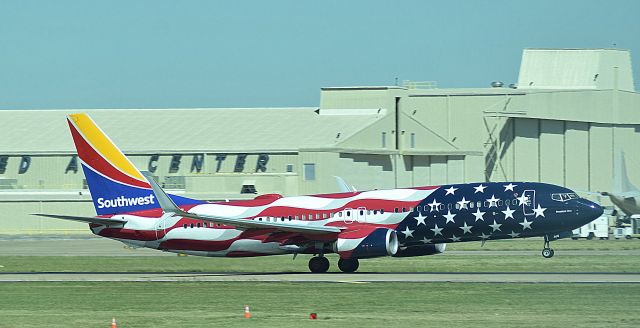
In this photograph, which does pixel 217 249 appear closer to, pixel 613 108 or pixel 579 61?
pixel 613 108

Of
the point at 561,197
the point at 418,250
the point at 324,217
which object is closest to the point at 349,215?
the point at 324,217

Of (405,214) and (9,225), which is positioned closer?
(405,214)

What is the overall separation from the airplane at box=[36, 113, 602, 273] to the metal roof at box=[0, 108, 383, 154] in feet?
189

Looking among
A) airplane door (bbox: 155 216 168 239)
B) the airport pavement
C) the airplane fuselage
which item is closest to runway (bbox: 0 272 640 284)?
the airplane fuselage

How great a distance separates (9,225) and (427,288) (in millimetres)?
76240

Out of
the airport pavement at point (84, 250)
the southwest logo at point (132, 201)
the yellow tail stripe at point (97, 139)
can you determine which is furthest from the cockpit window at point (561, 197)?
the yellow tail stripe at point (97, 139)

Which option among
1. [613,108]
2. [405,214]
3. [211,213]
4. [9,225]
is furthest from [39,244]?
[613,108]

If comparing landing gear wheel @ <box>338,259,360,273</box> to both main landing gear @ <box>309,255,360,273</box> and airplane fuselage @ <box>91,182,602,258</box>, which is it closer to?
main landing gear @ <box>309,255,360,273</box>

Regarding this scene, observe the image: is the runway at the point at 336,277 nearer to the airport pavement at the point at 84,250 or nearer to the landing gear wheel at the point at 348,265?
the landing gear wheel at the point at 348,265

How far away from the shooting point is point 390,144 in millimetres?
114375

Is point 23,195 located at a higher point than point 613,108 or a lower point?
lower

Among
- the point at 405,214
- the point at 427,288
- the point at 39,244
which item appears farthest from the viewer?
the point at 39,244

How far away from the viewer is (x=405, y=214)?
51.5 m

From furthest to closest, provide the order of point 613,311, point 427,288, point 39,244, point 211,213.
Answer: point 39,244 → point 211,213 → point 427,288 → point 613,311
